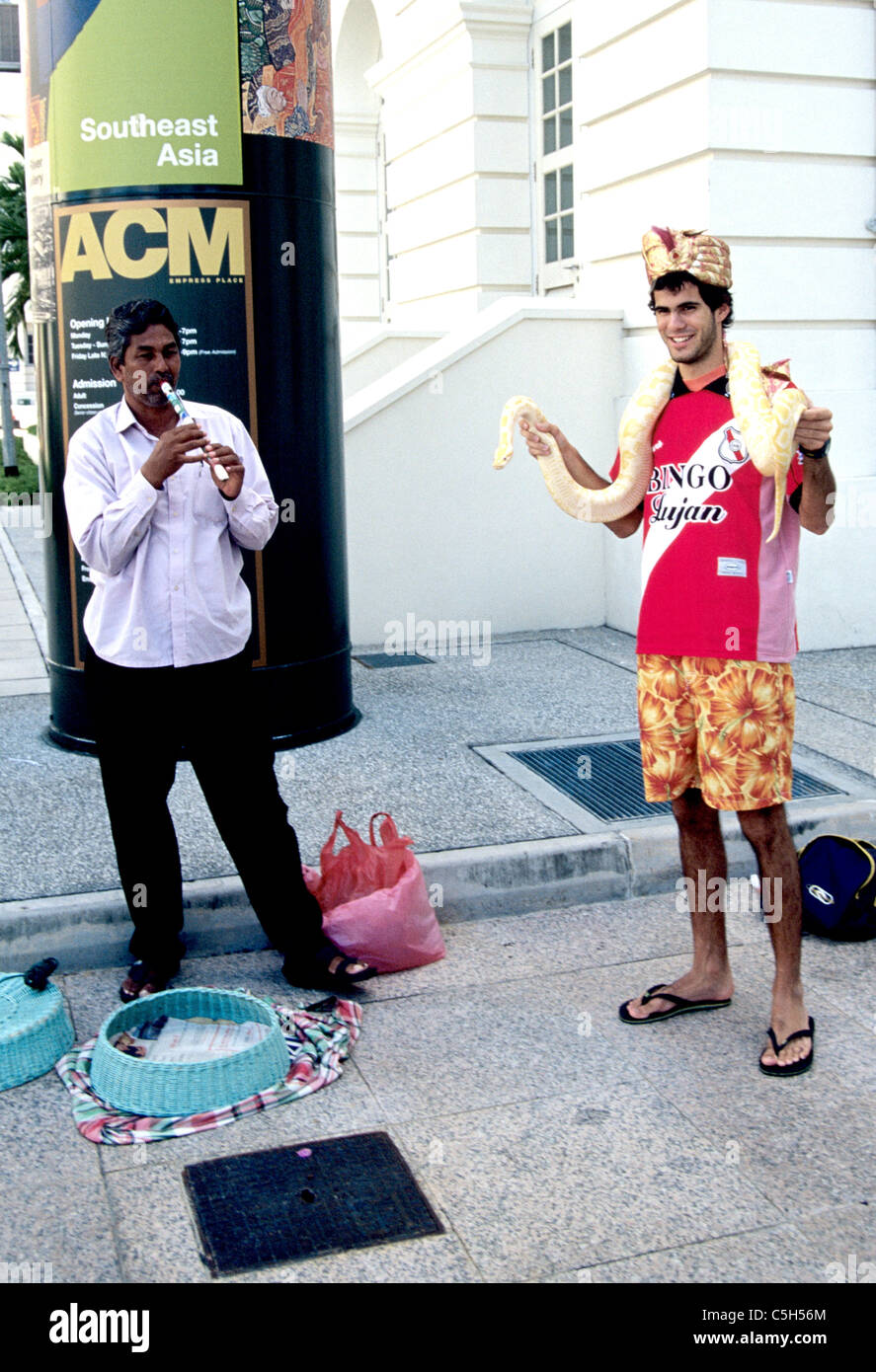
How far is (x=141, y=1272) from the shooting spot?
296cm

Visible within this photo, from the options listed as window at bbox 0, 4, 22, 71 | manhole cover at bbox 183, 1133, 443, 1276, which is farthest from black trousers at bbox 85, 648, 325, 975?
window at bbox 0, 4, 22, 71

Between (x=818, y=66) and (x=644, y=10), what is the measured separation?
1.13 m

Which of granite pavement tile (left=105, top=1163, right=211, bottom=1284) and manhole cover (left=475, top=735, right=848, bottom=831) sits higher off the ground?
manhole cover (left=475, top=735, right=848, bottom=831)

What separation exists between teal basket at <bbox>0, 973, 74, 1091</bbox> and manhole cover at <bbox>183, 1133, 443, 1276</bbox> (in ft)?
2.30

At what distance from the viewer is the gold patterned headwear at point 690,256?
3.68 metres

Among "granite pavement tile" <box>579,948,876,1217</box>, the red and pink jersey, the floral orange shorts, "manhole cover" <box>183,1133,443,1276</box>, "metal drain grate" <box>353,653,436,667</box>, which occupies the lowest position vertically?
"manhole cover" <box>183,1133,443,1276</box>

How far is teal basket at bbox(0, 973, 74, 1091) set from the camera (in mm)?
3807

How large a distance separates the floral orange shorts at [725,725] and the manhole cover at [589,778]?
157 centimetres
